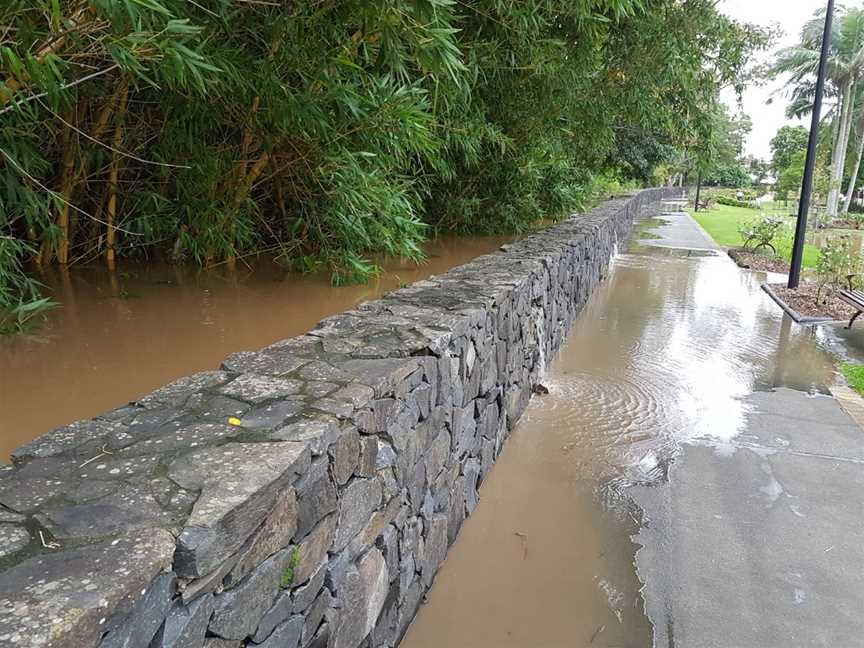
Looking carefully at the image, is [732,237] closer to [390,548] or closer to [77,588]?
[390,548]

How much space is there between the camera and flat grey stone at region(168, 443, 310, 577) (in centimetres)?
131

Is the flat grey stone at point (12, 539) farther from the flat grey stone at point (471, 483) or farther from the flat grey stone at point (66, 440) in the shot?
the flat grey stone at point (471, 483)

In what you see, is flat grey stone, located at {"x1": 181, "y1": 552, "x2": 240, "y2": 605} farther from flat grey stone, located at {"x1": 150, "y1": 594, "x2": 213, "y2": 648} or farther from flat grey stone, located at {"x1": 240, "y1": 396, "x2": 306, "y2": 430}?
flat grey stone, located at {"x1": 240, "y1": 396, "x2": 306, "y2": 430}

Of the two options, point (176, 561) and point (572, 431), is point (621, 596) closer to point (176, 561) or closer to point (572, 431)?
point (572, 431)

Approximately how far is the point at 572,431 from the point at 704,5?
5295 mm

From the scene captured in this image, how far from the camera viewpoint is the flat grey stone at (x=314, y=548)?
171 centimetres

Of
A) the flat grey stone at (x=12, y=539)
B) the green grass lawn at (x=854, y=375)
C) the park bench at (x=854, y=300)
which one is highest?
the flat grey stone at (x=12, y=539)

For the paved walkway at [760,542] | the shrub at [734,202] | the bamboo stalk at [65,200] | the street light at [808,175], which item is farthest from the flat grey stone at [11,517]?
the shrub at [734,202]

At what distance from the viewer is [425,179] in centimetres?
766

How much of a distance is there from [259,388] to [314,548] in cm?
61

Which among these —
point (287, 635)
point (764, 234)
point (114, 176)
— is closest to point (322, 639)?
point (287, 635)

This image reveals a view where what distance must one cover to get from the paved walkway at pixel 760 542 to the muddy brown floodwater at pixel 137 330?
2.52 metres

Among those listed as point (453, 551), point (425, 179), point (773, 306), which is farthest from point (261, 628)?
point (773, 306)

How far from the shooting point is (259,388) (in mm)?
2166
